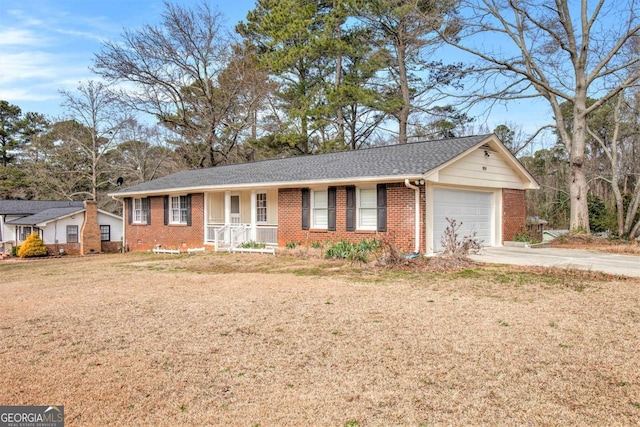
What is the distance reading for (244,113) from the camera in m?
29.8

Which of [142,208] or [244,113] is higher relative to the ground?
[244,113]

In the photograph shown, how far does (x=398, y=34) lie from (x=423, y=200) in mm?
16451

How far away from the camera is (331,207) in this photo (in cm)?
1424

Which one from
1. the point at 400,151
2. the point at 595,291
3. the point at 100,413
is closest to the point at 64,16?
the point at 400,151

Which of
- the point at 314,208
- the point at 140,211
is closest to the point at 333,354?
the point at 314,208

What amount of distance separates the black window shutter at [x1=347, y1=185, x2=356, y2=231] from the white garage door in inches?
95.1

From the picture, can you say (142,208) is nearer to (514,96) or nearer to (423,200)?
(423,200)

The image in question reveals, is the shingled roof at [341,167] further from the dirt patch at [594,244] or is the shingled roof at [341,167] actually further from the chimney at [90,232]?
the chimney at [90,232]

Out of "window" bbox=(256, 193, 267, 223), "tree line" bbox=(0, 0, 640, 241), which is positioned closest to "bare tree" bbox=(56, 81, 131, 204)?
"tree line" bbox=(0, 0, 640, 241)

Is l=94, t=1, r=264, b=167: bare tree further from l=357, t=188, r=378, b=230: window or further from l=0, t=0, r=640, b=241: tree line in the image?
l=357, t=188, r=378, b=230: window

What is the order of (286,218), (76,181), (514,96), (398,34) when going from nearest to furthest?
(286,218), (514,96), (398,34), (76,181)

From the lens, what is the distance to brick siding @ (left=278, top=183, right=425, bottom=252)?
12508 mm

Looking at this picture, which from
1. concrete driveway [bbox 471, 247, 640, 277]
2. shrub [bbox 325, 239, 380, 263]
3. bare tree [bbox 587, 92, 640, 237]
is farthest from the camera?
bare tree [bbox 587, 92, 640, 237]

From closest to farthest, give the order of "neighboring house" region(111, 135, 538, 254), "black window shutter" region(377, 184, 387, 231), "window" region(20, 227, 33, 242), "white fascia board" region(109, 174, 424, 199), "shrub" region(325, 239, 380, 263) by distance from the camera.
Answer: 1. "shrub" region(325, 239, 380, 263)
2. "white fascia board" region(109, 174, 424, 199)
3. "neighboring house" region(111, 135, 538, 254)
4. "black window shutter" region(377, 184, 387, 231)
5. "window" region(20, 227, 33, 242)
